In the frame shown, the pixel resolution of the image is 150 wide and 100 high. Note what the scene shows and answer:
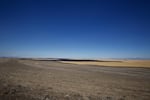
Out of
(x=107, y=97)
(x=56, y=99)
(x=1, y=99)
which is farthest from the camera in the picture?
(x=107, y=97)

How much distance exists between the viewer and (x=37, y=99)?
8.90 m

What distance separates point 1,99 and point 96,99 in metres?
5.54

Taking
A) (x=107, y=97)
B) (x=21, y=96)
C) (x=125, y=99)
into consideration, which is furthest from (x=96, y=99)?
(x=21, y=96)

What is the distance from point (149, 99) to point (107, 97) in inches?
102

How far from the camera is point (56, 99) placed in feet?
30.0

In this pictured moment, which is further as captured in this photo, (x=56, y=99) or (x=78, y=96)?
(x=78, y=96)

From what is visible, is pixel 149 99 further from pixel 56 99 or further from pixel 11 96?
pixel 11 96

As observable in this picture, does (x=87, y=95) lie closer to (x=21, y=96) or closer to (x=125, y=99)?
(x=125, y=99)

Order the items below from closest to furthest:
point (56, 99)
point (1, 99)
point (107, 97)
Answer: point (1, 99), point (56, 99), point (107, 97)

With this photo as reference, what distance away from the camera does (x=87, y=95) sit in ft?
33.2

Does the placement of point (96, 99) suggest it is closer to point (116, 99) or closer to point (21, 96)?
point (116, 99)

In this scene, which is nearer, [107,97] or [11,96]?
[11,96]

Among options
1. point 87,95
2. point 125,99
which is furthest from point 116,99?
point 87,95

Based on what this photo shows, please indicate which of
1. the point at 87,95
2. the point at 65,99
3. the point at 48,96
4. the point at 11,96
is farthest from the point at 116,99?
the point at 11,96
